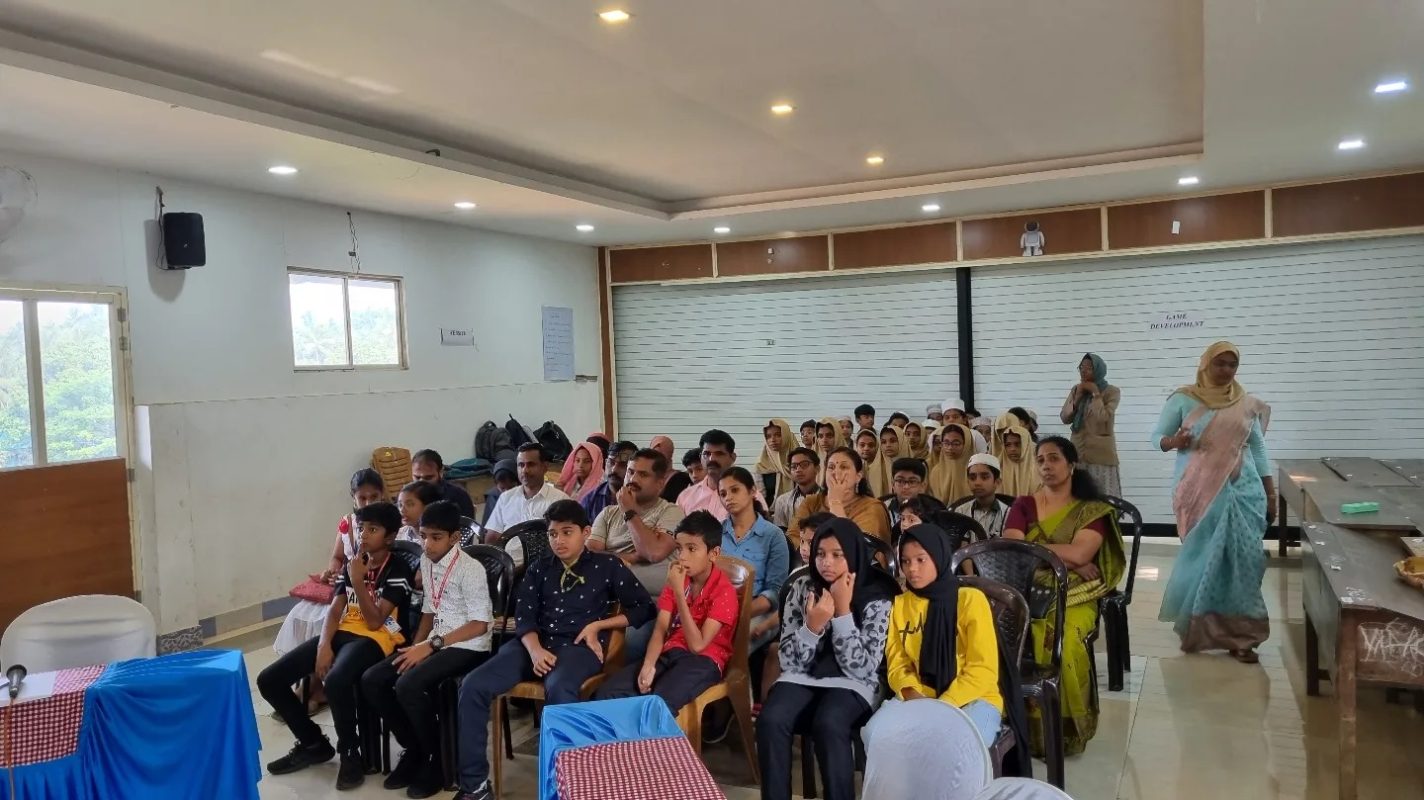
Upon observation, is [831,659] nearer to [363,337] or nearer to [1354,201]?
[363,337]

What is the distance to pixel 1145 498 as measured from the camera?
836 cm

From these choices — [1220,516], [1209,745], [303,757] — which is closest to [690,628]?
[303,757]

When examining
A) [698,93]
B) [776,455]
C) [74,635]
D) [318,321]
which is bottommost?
[74,635]

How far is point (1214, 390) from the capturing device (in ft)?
17.2

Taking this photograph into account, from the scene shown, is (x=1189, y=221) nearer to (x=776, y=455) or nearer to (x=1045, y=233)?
(x=1045, y=233)

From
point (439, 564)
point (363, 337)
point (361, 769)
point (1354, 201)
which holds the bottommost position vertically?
point (361, 769)

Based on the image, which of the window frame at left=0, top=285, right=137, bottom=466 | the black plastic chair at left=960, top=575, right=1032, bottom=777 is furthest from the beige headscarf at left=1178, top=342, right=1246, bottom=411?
the window frame at left=0, top=285, right=137, bottom=466

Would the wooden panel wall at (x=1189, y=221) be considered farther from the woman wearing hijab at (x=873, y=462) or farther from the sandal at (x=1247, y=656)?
the sandal at (x=1247, y=656)

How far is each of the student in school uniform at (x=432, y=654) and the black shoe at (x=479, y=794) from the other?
351mm

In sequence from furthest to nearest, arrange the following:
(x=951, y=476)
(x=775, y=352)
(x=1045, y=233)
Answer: (x=775, y=352) → (x=1045, y=233) → (x=951, y=476)

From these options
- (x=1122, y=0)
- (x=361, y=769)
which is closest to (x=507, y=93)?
(x=1122, y=0)

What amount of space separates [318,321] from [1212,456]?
5.90 m

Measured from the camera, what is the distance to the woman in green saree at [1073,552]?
3781mm

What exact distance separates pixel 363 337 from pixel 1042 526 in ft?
17.4
